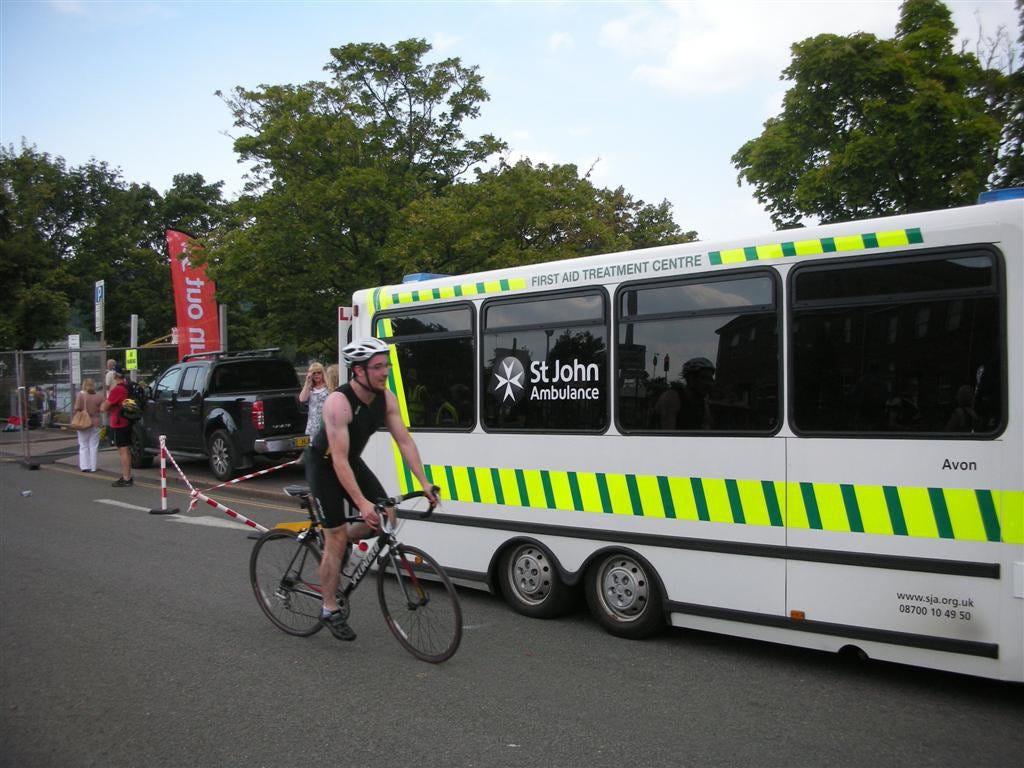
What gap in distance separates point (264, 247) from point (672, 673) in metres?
11.8

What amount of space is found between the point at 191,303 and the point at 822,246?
16.6m

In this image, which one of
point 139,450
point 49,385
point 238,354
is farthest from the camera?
point 49,385

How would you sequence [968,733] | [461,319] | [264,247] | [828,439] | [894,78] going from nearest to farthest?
[968,733], [828,439], [461,319], [264,247], [894,78]

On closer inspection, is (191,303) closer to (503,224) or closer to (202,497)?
(503,224)

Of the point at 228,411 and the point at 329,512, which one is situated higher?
the point at 228,411

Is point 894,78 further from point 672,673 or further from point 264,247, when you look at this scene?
point 672,673

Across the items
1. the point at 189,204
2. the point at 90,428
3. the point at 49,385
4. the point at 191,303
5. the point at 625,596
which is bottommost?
the point at 625,596

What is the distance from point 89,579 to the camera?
7.82m

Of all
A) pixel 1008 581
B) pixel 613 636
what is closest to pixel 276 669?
pixel 613 636

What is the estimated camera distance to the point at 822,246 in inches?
197

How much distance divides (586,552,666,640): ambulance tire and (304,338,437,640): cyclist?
5.12 feet

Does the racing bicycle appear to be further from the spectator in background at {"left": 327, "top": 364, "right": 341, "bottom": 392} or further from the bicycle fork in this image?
the spectator in background at {"left": 327, "top": 364, "right": 341, "bottom": 392}

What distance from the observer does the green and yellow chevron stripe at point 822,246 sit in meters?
4.70

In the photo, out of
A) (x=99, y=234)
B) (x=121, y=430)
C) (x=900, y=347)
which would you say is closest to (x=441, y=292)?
(x=900, y=347)
